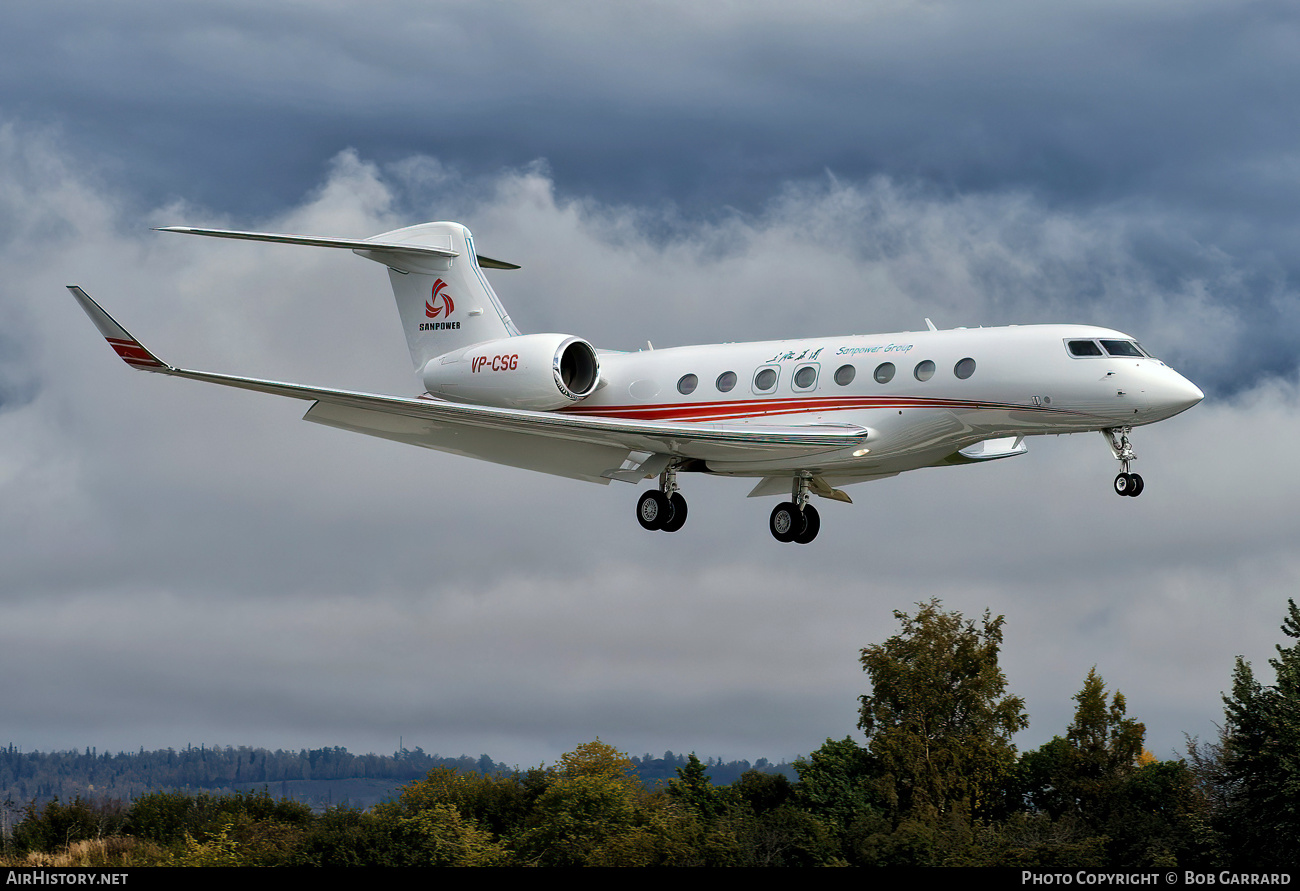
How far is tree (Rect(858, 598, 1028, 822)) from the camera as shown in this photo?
8938 cm

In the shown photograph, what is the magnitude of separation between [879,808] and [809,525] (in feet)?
210

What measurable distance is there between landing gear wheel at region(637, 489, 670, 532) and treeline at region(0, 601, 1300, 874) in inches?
1938

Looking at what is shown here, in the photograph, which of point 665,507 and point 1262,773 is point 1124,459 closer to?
point 665,507

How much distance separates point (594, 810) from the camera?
87.5 meters

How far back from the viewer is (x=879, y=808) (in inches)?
3568

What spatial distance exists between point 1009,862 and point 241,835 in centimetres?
4636

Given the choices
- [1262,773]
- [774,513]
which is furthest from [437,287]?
[1262,773]

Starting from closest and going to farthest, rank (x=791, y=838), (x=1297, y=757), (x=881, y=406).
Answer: (x=881, y=406)
(x=1297, y=757)
(x=791, y=838)

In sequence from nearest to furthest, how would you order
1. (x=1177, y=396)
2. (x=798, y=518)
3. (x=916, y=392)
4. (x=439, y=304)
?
1. (x=1177, y=396)
2. (x=916, y=392)
3. (x=798, y=518)
4. (x=439, y=304)

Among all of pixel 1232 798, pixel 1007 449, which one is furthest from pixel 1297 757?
pixel 1007 449

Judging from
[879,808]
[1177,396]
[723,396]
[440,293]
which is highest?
[440,293]

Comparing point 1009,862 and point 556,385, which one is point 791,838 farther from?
point 556,385

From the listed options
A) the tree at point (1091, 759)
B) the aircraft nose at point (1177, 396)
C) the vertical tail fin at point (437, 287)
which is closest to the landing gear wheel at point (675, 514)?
the vertical tail fin at point (437, 287)

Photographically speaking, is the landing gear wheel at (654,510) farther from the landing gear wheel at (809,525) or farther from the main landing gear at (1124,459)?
the main landing gear at (1124,459)
